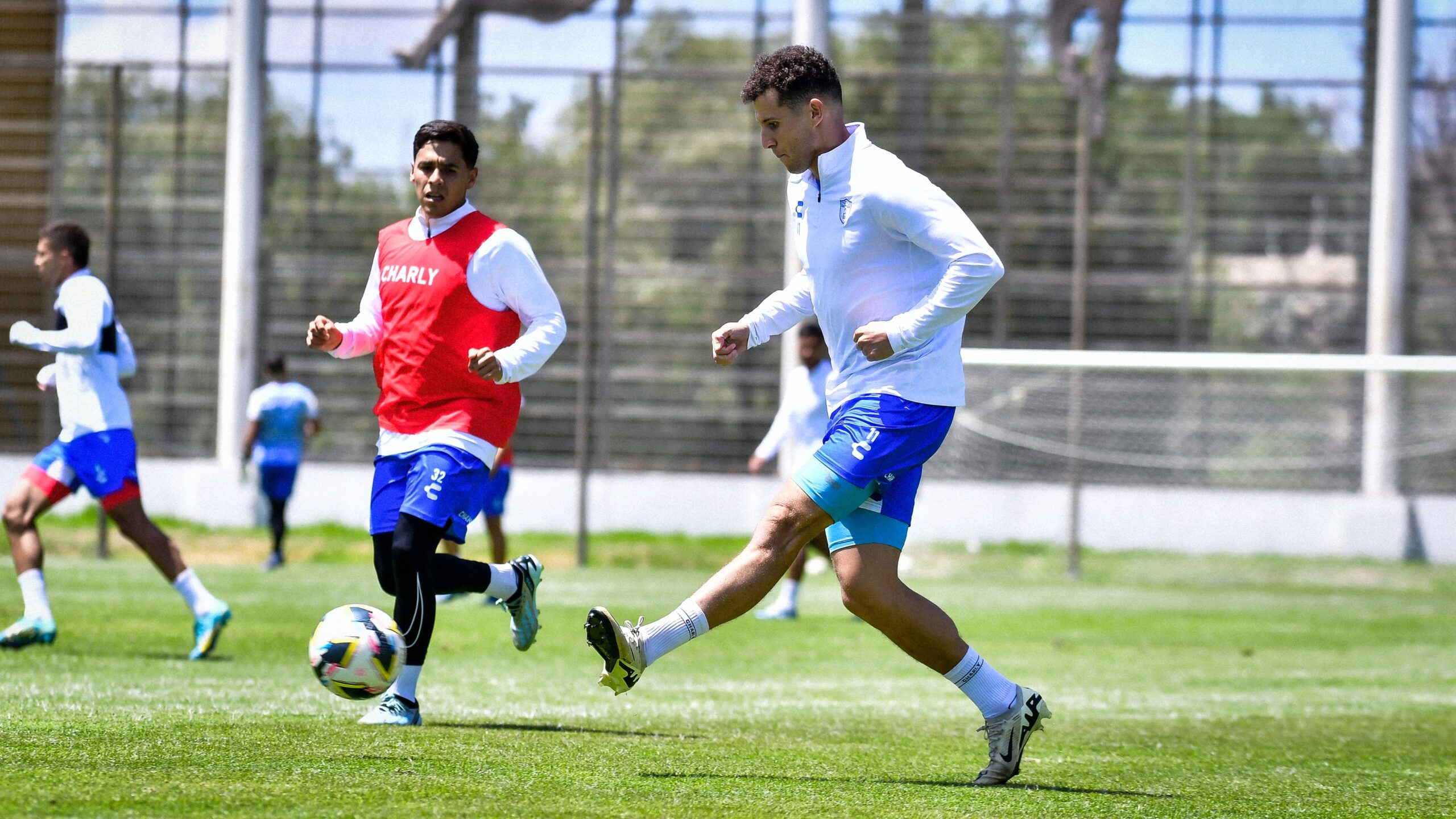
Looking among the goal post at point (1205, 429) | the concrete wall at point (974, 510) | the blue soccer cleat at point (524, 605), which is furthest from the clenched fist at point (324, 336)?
the concrete wall at point (974, 510)

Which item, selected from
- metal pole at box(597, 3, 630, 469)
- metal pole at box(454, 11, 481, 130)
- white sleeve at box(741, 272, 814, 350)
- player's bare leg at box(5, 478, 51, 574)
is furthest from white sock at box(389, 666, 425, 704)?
metal pole at box(454, 11, 481, 130)

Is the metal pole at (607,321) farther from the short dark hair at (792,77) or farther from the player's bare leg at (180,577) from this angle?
the short dark hair at (792,77)

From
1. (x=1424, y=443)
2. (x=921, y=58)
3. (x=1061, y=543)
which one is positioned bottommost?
(x=1061, y=543)

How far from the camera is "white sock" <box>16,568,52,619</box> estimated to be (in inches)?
344

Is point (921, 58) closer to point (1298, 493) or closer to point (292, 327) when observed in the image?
point (1298, 493)

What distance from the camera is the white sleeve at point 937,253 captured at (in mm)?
5043

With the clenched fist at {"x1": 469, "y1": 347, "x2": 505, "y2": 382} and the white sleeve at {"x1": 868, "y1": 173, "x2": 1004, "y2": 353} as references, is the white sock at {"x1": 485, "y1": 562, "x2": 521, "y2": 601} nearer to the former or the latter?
the clenched fist at {"x1": 469, "y1": 347, "x2": 505, "y2": 382}

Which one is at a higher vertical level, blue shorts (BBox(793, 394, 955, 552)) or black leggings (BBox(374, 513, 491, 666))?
blue shorts (BBox(793, 394, 955, 552))

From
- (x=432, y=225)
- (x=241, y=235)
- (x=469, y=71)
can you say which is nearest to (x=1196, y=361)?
(x=432, y=225)

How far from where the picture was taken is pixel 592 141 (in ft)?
65.5

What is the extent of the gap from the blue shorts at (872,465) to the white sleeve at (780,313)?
0.57 metres

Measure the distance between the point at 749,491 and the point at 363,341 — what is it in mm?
17330

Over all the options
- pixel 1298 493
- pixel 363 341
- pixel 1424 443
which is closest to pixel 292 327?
pixel 1298 493

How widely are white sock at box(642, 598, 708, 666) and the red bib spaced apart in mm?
1575
